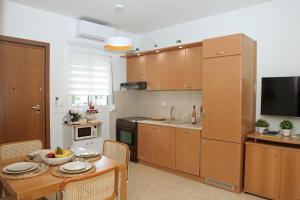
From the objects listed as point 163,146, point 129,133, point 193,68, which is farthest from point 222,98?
point 129,133

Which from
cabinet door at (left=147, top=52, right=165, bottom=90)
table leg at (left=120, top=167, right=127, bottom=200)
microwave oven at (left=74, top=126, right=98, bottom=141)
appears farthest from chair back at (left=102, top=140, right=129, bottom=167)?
cabinet door at (left=147, top=52, right=165, bottom=90)

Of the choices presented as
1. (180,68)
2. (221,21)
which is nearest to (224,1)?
(221,21)

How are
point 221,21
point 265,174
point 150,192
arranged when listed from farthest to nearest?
point 221,21 → point 150,192 → point 265,174

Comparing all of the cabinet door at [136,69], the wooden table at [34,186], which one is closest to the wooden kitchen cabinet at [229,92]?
the cabinet door at [136,69]

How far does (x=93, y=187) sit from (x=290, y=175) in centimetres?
240

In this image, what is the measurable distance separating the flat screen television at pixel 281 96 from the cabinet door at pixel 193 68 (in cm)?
97

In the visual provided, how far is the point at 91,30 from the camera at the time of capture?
3.85 metres

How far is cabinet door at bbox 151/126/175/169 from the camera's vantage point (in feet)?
12.0

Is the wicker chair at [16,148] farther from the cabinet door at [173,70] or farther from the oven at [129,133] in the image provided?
the cabinet door at [173,70]

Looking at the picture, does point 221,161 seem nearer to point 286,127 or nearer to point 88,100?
point 286,127

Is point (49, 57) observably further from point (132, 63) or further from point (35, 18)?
point (132, 63)

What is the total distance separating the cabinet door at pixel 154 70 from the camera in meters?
4.14

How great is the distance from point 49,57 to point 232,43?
9.53 ft

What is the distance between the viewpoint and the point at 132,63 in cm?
470
